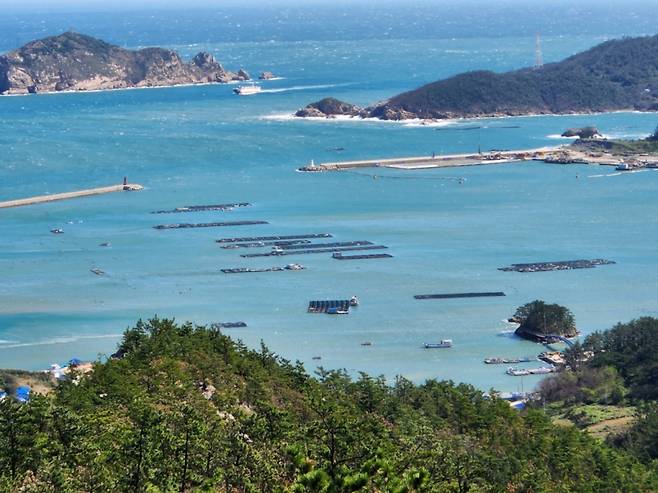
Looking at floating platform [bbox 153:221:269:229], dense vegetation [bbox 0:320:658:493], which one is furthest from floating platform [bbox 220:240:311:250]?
dense vegetation [bbox 0:320:658:493]

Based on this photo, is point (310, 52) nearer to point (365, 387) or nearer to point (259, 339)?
point (259, 339)

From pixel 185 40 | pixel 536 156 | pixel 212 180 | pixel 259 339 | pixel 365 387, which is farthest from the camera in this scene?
pixel 185 40

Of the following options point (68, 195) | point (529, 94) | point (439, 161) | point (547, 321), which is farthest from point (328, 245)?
point (529, 94)

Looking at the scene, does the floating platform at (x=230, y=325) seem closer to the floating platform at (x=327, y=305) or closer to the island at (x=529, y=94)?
the floating platform at (x=327, y=305)

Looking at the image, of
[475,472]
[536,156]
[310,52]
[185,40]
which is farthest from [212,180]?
[185,40]

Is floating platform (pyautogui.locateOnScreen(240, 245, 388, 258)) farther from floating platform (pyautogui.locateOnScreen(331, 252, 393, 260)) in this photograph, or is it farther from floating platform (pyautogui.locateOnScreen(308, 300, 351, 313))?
floating platform (pyautogui.locateOnScreen(308, 300, 351, 313))

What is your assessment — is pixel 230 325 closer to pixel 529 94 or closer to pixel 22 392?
pixel 22 392
